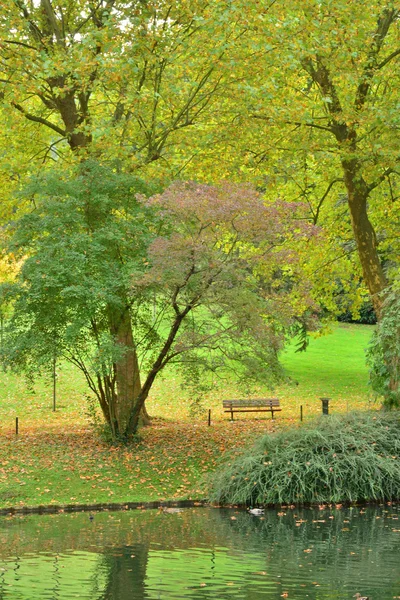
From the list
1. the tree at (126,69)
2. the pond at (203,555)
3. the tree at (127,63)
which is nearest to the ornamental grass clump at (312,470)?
the pond at (203,555)

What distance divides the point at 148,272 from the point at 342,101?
9.04m

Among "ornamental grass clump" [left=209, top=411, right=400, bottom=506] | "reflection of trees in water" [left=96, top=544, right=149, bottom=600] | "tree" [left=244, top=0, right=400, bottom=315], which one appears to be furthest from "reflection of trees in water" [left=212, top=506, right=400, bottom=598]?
"tree" [left=244, top=0, right=400, bottom=315]

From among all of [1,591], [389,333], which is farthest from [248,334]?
[1,591]

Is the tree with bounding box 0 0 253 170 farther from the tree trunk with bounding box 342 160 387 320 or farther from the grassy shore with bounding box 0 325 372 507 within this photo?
the grassy shore with bounding box 0 325 372 507

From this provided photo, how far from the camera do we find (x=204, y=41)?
20.2m

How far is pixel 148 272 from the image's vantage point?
61.3 feet

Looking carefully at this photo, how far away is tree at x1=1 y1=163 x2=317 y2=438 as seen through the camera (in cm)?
1836

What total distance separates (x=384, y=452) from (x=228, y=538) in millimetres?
5123

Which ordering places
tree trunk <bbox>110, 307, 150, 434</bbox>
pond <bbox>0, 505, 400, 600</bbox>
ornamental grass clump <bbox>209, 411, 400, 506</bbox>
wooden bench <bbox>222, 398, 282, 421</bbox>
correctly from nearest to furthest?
pond <bbox>0, 505, 400, 600</bbox> → ornamental grass clump <bbox>209, 411, 400, 506</bbox> → tree trunk <bbox>110, 307, 150, 434</bbox> → wooden bench <bbox>222, 398, 282, 421</bbox>

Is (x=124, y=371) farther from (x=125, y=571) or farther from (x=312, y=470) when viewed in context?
(x=125, y=571)

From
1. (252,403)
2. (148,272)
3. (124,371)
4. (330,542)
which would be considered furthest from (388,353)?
(252,403)

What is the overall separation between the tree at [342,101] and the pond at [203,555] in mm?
9213

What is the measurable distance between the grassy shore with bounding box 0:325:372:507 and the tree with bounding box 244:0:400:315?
606 cm

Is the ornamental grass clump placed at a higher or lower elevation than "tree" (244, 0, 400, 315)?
lower
